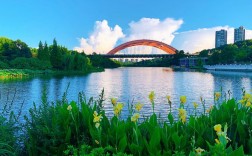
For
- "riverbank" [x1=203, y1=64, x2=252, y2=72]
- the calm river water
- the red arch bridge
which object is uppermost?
the red arch bridge

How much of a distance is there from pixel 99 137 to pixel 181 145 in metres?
0.94

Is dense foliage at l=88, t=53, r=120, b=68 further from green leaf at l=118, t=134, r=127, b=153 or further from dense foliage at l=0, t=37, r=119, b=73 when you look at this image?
green leaf at l=118, t=134, r=127, b=153

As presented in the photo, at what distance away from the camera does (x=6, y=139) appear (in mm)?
4461

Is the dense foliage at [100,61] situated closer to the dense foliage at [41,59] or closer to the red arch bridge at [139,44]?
the red arch bridge at [139,44]

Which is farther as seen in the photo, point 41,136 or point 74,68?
point 74,68

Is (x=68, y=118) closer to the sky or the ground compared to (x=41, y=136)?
closer to the sky

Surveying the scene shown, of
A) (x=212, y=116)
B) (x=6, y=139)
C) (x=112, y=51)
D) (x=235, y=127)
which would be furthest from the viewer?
(x=112, y=51)

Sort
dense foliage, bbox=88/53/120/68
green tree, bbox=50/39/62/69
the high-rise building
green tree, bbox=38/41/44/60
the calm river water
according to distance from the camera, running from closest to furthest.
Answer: the calm river water
green tree, bbox=50/39/62/69
green tree, bbox=38/41/44/60
dense foliage, bbox=88/53/120/68
the high-rise building

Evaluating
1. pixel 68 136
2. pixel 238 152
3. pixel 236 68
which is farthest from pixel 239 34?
pixel 238 152

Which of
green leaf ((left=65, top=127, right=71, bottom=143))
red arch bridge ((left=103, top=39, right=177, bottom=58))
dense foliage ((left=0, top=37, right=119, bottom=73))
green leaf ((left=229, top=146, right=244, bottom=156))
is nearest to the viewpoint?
green leaf ((left=229, top=146, right=244, bottom=156))

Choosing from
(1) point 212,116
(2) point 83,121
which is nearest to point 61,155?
(2) point 83,121

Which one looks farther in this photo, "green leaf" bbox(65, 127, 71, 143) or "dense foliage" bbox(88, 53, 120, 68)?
"dense foliage" bbox(88, 53, 120, 68)

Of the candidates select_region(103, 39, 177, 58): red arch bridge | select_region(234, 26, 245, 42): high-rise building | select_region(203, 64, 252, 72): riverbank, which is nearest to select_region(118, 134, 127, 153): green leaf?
select_region(203, 64, 252, 72): riverbank

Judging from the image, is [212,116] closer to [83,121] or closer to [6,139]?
[83,121]
